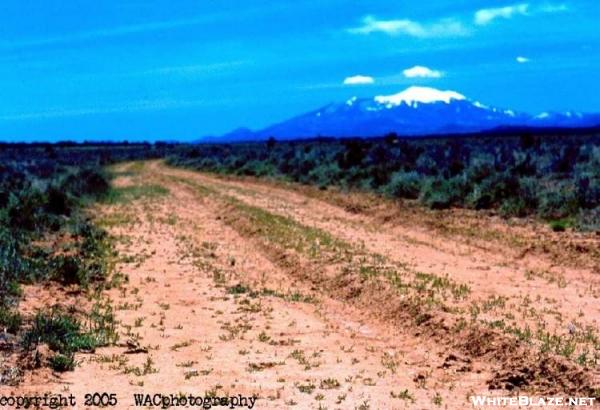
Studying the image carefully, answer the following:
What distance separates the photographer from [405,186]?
75.4ft

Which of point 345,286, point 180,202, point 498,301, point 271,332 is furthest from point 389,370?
point 180,202

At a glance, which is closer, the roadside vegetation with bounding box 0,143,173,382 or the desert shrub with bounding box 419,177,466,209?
the roadside vegetation with bounding box 0,143,173,382

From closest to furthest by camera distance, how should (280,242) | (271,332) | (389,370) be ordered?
(389,370) → (271,332) → (280,242)

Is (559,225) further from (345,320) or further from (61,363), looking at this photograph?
(61,363)

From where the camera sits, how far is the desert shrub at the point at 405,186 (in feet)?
74.5

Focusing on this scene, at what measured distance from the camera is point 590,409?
19.3ft

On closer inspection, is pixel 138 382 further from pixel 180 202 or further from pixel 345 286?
pixel 180 202

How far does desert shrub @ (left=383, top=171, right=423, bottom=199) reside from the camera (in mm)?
22703

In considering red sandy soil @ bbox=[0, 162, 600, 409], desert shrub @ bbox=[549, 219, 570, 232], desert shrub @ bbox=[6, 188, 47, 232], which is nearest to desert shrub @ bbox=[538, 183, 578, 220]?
desert shrub @ bbox=[549, 219, 570, 232]

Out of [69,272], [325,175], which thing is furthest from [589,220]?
[325,175]

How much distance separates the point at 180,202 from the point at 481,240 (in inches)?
497

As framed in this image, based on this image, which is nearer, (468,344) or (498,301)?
(468,344)

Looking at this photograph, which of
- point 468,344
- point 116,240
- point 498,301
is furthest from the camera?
point 116,240

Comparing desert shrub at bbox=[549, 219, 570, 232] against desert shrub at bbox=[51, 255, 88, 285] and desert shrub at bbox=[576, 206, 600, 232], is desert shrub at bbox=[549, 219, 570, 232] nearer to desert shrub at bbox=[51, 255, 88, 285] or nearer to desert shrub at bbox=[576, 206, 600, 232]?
desert shrub at bbox=[576, 206, 600, 232]
